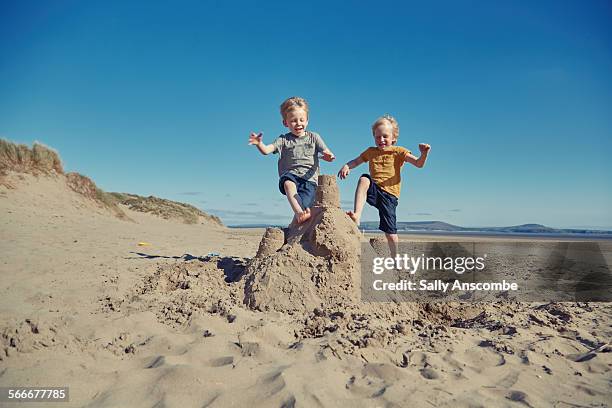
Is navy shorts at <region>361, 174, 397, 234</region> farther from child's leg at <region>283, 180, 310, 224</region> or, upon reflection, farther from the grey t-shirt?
child's leg at <region>283, 180, 310, 224</region>

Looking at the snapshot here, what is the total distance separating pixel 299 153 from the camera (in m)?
4.27

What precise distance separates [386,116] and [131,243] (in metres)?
4.85

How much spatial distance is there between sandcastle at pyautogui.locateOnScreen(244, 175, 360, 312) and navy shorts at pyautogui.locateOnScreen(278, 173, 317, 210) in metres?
0.41

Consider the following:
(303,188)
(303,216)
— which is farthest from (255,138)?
(303,216)

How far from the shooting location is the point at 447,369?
2.22 meters

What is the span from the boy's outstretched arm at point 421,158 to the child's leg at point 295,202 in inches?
49.5

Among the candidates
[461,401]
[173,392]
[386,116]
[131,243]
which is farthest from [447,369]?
[131,243]

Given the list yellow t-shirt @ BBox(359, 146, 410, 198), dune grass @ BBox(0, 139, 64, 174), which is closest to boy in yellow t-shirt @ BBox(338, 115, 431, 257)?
yellow t-shirt @ BBox(359, 146, 410, 198)

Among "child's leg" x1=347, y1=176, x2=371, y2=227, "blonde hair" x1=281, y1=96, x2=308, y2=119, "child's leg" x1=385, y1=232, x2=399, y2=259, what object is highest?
"blonde hair" x1=281, y1=96, x2=308, y2=119

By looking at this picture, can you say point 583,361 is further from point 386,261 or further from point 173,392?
point 173,392

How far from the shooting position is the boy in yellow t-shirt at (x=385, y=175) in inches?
168

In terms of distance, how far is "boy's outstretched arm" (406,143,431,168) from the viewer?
411 cm

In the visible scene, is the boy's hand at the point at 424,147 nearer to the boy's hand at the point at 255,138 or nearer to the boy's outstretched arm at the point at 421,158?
the boy's outstretched arm at the point at 421,158
